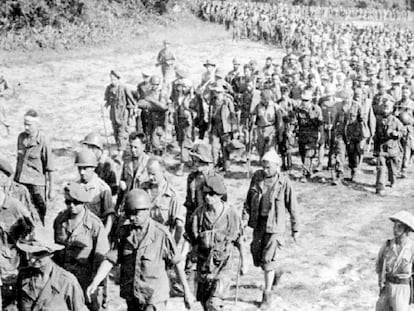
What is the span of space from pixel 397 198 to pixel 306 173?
5.96ft

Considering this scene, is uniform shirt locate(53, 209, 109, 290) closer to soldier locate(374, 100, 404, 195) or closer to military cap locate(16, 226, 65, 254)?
military cap locate(16, 226, 65, 254)

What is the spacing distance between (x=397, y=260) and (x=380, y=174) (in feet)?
20.0

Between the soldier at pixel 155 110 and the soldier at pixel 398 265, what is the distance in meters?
7.09

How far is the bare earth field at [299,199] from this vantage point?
837cm

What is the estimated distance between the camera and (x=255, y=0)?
69.6 meters

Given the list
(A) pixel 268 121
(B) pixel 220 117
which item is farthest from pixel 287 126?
(B) pixel 220 117

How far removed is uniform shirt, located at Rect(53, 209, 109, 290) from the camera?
6.07m

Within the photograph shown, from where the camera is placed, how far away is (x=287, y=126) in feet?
41.8

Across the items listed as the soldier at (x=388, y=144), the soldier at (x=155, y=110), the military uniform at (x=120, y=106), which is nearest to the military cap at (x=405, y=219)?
the soldier at (x=388, y=144)

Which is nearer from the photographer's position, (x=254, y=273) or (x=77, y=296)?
(x=77, y=296)

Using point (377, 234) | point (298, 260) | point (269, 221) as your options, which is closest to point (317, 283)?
point (298, 260)

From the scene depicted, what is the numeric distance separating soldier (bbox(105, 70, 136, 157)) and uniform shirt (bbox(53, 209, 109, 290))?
7.22 metres

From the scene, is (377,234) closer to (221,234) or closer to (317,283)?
(317,283)

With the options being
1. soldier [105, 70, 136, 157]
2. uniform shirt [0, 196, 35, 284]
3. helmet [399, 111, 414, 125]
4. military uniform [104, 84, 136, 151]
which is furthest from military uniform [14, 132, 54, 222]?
helmet [399, 111, 414, 125]
